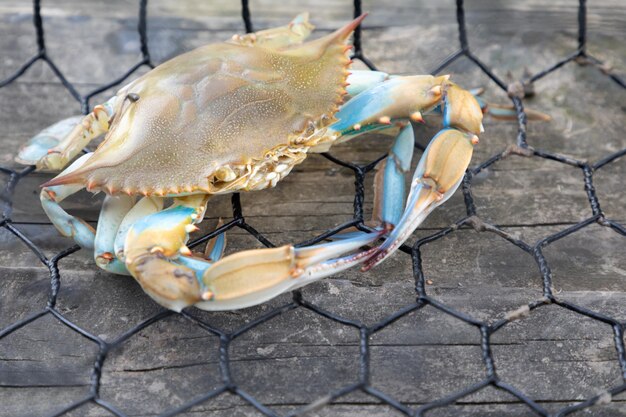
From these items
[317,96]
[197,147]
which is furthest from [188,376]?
[317,96]

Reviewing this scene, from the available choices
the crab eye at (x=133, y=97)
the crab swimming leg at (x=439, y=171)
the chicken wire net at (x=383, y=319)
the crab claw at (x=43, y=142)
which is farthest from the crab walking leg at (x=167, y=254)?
the crab claw at (x=43, y=142)

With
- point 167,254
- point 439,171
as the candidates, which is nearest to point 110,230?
point 167,254

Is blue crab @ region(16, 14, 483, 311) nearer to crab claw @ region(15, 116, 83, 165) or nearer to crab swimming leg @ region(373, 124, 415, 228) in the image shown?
crab swimming leg @ region(373, 124, 415, 228)

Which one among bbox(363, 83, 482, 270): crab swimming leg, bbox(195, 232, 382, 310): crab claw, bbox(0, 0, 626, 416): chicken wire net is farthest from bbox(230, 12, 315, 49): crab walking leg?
bbox(195, 232, 382, 310): crab claw

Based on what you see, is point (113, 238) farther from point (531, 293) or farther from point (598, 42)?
point (598, 42)

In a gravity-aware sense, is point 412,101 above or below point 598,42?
above

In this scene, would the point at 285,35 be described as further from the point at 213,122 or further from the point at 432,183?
the point at 432,183

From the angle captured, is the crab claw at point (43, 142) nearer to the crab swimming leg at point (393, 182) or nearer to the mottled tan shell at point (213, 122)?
the mottled tan shell at point (213, 122)

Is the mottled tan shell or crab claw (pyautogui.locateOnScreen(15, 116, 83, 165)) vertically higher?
the mottled tan shell

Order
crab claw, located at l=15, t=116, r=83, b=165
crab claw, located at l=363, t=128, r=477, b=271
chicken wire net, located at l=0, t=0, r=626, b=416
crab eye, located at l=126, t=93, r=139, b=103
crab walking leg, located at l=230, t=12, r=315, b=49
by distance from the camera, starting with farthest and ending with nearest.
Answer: crab walking leg, located at l=230, t=12, r=315, b=49, crab claw, located at l=15, t=116, r=83, b=165, crab eye, located at l=126, t=93, r=139, b=103, crab claw, located at l=363, t=128, r=477, b=271, chicken wire net, located at l=0, t=0, r=626, b=416
